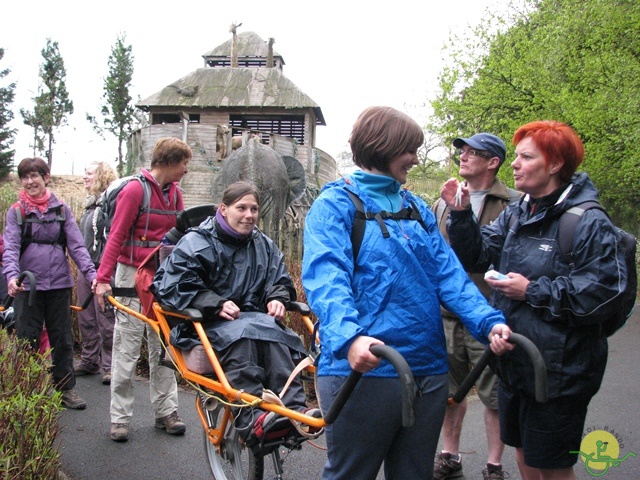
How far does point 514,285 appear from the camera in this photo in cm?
259

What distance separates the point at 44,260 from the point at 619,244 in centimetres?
451

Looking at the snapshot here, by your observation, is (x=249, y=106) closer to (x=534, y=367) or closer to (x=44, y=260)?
(x=44, y=260)

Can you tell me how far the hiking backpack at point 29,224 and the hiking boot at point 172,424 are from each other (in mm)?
1813

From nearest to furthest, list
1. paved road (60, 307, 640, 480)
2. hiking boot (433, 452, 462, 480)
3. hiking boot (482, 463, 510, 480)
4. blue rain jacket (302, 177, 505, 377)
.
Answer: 1. blue rain jacket (302, 177, 505, 377)
2. hiking boot (482, 463, 510, 480)
3. hiking boot (433, 452, 462, 480)
4. paved road (60, 307, 640, 480)

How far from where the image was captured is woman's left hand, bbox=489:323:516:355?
225 cm

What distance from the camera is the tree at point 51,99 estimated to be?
52894 mm

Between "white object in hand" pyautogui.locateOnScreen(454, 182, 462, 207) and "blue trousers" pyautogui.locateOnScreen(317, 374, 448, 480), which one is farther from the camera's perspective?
"white object in hand" pyautogui.locateOnScreen(454, 182, 462, 207)

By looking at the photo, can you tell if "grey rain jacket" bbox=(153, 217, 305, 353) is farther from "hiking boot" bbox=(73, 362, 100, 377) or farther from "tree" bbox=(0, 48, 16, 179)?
"tree" bbox=(0, 48, 16, 179)

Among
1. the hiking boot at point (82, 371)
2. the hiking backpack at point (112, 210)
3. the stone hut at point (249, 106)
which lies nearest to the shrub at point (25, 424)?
the hiking backpack at point (112, 210)

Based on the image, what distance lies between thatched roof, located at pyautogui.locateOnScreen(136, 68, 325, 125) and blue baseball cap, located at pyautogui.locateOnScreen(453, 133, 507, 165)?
31.9 metres

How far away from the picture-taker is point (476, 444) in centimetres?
493

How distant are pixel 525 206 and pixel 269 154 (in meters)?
12.3

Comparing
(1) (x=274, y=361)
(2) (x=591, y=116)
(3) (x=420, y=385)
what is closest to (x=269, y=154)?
(2) (x=591, y=116)

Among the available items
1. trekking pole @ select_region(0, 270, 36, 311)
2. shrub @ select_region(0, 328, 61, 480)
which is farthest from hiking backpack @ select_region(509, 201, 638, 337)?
trekking pole @ select_region(0, 270, 36, 311)
